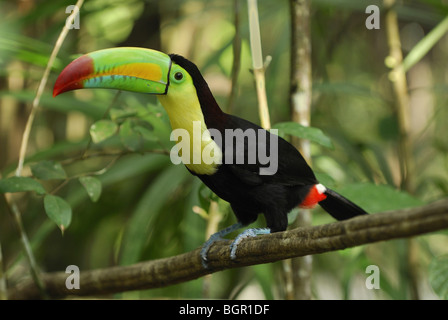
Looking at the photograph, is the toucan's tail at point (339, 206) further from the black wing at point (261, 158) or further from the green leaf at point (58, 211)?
the green leaf at point (58, 211)

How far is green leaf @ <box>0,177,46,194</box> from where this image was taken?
126 centimetres

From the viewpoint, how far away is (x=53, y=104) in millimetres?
2115

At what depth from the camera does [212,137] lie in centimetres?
125

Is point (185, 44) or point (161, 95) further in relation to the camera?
point (185, 44)

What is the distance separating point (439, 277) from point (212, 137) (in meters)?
0.65

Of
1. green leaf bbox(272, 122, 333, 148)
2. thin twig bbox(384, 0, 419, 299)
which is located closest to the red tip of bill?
green leaf bbox(272, 122, 333, 148)

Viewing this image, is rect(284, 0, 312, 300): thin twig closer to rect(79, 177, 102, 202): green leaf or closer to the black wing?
the black wing

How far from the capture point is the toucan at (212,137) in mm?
1215

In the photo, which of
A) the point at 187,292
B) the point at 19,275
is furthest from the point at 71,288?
the point at 19,275

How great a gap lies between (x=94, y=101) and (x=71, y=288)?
87 centimetres

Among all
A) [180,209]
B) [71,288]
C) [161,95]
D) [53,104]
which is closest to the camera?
[161,95]

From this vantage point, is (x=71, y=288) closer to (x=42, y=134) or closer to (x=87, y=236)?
(x=87, y=236)

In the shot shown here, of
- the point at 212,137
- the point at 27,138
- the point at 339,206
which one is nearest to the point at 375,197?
the point at 339,206

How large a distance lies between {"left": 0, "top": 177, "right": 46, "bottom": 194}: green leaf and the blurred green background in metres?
0.08
